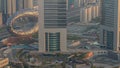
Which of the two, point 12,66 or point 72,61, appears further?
point 72,61

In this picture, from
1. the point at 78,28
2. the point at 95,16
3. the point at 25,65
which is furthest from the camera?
the point at 95,16

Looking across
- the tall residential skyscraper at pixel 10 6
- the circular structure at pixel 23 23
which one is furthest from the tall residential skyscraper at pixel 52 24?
the tall residential skyscraper at pixel 10 6

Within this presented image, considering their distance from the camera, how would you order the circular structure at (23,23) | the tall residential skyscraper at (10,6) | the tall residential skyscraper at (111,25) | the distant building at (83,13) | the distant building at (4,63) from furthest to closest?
the distant building at (83,13), the tall residential skyscraper at (10,6), the circular structure at (23,23), the tall residential skyscraper at (111,25), the distant building at (4,63)

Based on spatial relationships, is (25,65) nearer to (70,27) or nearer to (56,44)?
(56,44)

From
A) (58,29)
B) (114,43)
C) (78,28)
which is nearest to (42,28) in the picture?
(58,29)

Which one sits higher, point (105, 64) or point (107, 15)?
point (107, 15)

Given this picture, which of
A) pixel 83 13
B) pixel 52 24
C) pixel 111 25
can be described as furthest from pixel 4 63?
pixel 83 13

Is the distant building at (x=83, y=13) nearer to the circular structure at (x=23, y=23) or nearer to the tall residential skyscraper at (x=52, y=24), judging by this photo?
the circular structure at (x=23, y=23)
